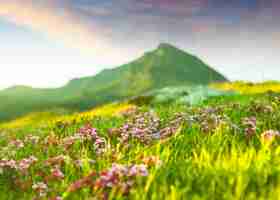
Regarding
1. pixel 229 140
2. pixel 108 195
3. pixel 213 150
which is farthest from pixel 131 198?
pixel 229 140

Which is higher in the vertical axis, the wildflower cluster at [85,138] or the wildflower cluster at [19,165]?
the wildflower cluster at [85,138]

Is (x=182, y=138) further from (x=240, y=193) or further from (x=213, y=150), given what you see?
(x=240, y=193)

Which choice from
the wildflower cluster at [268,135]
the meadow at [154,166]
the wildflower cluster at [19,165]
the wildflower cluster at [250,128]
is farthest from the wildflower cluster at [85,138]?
the wildflower cluster at [268,135]

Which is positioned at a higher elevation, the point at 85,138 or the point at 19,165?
the point at 85,138

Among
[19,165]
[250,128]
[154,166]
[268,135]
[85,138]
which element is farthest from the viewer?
[85,138]

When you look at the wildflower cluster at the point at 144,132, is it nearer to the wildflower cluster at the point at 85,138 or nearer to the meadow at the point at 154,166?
the meadow at the point at 154,166

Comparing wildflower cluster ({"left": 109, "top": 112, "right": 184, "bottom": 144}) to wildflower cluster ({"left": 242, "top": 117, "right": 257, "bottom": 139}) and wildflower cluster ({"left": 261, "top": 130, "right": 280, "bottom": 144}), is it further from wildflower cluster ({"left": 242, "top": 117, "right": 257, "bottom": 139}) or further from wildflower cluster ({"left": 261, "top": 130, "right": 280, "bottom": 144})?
wildflower cluster ({"left": 261, "top": 130, "right": 280, "bottom": 144})

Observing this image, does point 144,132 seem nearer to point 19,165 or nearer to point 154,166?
point 19,165

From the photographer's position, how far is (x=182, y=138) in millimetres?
7438

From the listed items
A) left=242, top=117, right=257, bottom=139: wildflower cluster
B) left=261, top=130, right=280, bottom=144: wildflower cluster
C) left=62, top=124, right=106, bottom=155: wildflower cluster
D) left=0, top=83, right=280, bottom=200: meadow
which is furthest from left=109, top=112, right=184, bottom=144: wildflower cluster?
left=261, top=130, right=280, bottom=144: wildflower cluster

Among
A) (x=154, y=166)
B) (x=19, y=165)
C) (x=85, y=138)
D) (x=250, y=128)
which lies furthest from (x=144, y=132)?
(x=154, y=166)

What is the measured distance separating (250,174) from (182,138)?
2.98 metres

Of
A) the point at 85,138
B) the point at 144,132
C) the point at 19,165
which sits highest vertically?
the point at 144,132

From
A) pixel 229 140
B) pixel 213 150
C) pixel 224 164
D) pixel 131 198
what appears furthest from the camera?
pixel 229 140
